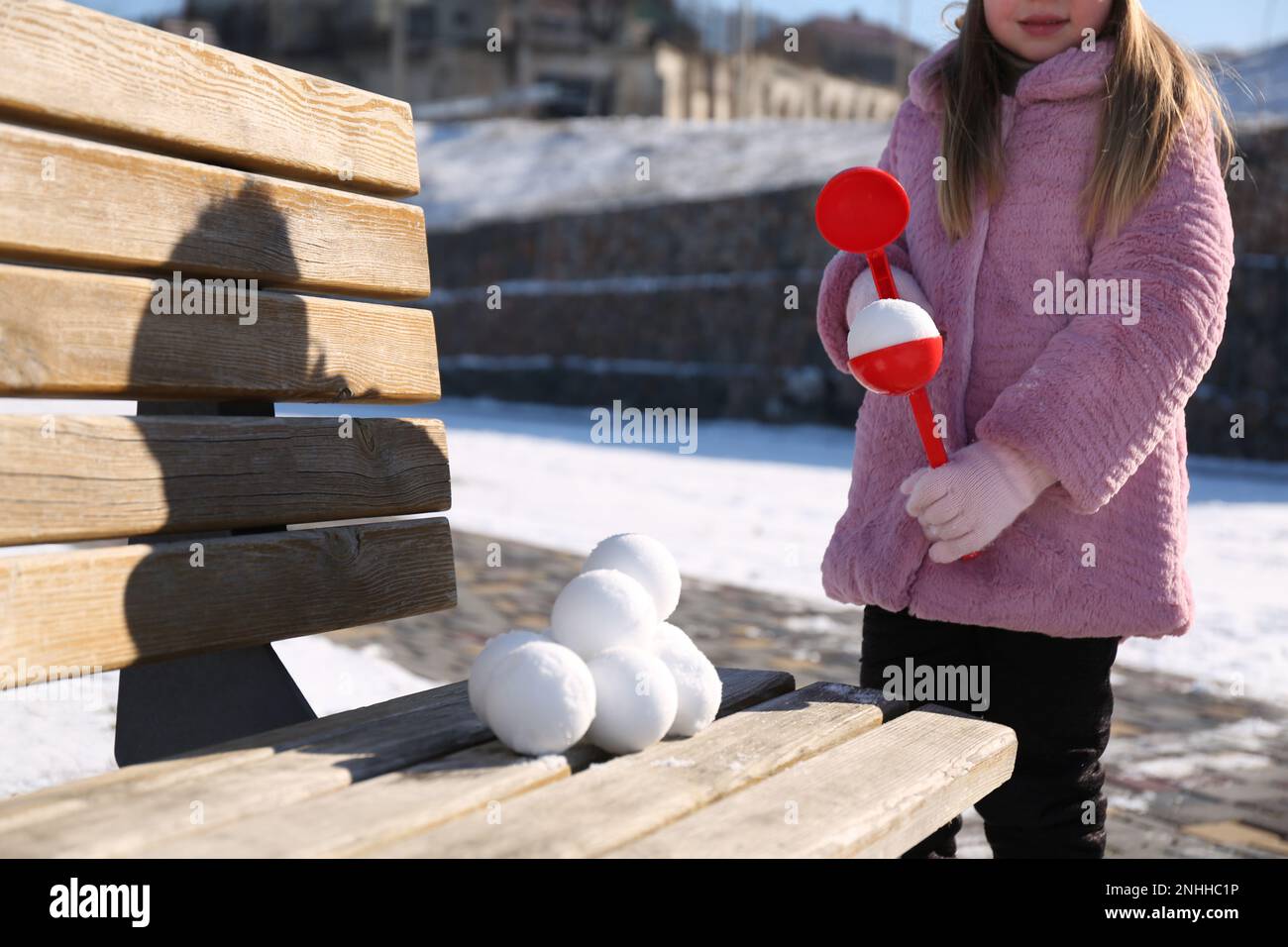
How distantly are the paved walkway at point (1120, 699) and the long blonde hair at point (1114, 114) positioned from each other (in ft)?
4.74

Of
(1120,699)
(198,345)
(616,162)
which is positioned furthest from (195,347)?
(616,162)

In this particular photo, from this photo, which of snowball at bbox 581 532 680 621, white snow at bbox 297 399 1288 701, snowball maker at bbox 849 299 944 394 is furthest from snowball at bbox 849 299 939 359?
white snow at bbox 297 399 1288 701

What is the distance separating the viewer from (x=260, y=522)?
185cm

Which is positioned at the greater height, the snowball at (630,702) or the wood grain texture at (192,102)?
the wood grain texture at (192,102)

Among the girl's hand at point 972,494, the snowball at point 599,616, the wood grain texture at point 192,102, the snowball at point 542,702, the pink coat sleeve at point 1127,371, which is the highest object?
the wood grain texture at point 192,102

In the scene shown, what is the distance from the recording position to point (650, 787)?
1342 mm

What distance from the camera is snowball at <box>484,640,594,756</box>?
1.41 m

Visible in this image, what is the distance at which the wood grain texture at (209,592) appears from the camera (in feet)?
5.00

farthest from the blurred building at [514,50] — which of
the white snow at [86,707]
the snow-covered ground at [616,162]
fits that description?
the white snow at [86,707]

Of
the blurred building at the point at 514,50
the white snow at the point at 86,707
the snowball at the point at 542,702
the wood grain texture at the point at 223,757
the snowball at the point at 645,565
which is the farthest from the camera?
the blurred building at the point at 514,50

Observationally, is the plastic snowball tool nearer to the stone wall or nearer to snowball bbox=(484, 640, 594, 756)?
snowball bbox=(484, 640, 594, 756)

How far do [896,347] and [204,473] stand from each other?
91 centimetres

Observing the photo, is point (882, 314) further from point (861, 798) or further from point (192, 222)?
point (192, 222)

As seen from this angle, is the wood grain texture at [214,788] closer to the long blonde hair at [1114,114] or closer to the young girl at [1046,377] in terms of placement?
the young girl at [1046,377]
